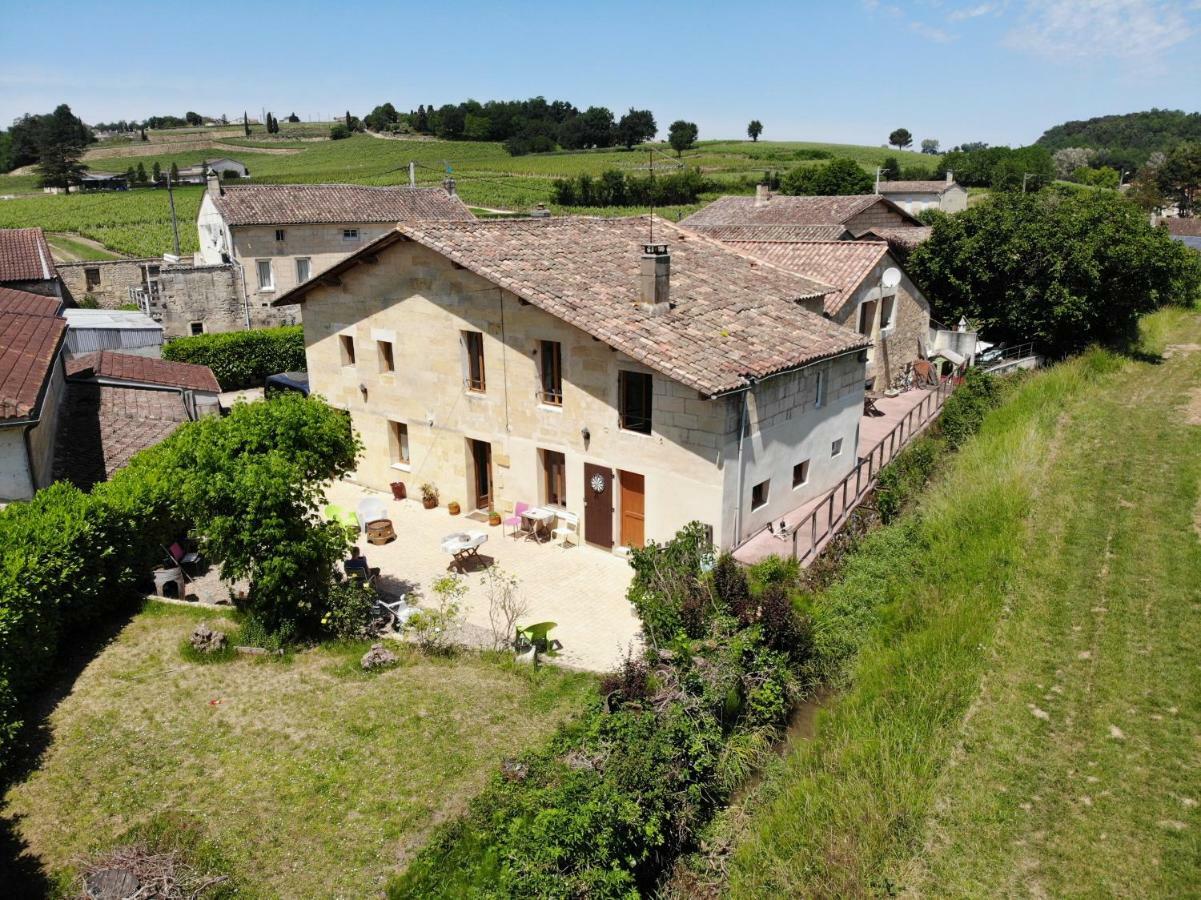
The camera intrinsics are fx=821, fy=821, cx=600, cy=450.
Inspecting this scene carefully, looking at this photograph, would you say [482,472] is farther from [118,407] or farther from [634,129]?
[634,129]

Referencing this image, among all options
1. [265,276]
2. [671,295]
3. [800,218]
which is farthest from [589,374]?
[265,276]

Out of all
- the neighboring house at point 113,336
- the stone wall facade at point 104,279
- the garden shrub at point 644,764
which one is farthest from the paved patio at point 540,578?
the stone wall facade at point 104,279

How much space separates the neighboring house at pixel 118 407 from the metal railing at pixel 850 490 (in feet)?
47.0

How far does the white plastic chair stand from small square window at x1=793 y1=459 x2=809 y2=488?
4889 millimetres

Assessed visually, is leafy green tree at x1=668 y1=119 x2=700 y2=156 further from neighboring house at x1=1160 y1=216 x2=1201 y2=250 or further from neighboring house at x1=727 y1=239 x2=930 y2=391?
neighboring house at x1=727 y1=239 x2=930 y2=391

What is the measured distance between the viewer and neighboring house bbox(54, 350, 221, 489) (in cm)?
1780

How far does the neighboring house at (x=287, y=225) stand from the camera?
39344 mm

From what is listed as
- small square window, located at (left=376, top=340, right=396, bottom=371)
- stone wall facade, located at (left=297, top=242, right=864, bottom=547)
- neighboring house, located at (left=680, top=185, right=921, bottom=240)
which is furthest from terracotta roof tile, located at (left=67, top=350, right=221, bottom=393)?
neighboring house, located at (left=680, top=185, right=921, bottom=240)

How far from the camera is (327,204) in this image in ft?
142

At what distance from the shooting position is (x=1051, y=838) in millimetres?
9133

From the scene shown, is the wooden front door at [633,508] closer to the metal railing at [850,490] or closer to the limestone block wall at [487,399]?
the limestone block wall at [487,399]

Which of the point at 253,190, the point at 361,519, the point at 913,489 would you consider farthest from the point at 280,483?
the point at 253,190

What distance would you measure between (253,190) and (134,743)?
37.2 metres

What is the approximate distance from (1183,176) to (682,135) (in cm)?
6328
